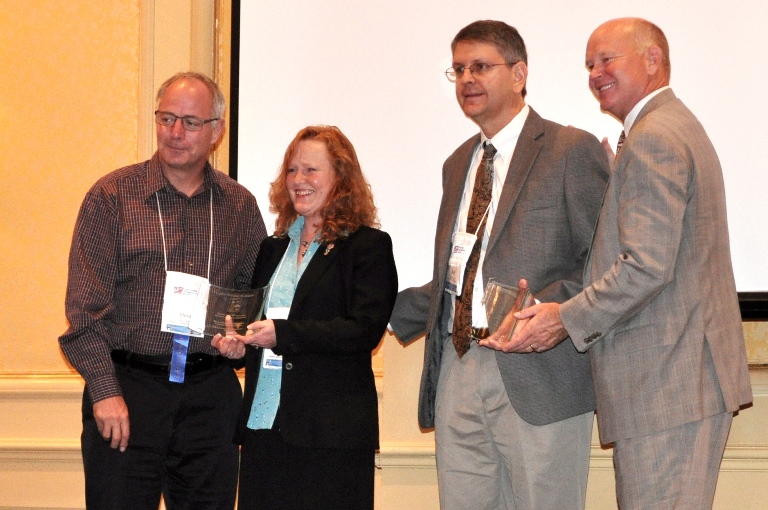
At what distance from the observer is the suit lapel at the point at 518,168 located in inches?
101

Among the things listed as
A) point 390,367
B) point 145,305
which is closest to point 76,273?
point 145,305

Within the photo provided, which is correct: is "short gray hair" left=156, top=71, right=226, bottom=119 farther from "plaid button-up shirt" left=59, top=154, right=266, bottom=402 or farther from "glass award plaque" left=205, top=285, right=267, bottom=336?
"glass award plaque" left=205, top=285, right=267, bottom=336

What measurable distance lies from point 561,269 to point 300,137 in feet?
3.08

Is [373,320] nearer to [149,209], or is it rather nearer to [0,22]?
[149,209]

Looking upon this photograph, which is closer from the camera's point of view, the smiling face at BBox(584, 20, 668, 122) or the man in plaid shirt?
the smiling face at BBox(584, 20, 668, 122)

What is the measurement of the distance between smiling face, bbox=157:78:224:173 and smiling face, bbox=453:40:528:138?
0.85m

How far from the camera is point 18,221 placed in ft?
12.7

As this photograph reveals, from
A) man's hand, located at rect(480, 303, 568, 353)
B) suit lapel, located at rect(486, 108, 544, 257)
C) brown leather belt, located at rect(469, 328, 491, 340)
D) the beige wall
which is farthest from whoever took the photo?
the beige wall

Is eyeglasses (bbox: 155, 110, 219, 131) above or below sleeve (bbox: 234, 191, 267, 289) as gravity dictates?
above

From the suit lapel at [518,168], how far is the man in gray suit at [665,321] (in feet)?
1.12

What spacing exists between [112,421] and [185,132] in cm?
95

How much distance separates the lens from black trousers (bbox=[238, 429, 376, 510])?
2543 mm

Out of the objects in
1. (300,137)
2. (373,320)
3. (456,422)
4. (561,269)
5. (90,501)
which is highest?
(300,137)

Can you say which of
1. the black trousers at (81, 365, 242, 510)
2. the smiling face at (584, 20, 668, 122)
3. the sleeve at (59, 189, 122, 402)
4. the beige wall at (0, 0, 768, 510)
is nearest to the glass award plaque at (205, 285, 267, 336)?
the black trousers at (81, 365, 242, 510)
